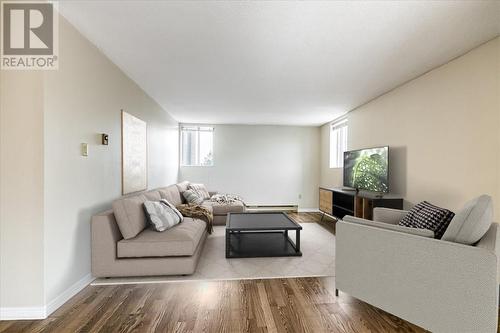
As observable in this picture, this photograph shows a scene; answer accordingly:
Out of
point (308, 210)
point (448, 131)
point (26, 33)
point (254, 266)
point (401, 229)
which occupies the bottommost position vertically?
point (308, 210)

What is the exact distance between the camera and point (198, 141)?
643cm

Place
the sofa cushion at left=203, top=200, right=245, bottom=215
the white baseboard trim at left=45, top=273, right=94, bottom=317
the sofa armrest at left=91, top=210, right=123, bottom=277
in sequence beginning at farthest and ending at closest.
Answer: the sofa cushion at left=203, top=200, right=245, bottom=215 → the sofa armrest at left=91, top=210, right=123, bottom=277 → the white baseboard trim at left=45, top=273, right=94, bottom=317

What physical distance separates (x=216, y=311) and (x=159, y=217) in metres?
1.25

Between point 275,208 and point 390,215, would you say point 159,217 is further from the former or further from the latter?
point 275,208

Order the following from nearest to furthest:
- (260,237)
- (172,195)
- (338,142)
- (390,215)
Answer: (390,215) → (260,237) → (172,195) → (338,142)

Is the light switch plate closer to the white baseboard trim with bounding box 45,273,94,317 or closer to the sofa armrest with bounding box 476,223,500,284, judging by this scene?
the white baseboard trim with bounding box 45,273,94,317

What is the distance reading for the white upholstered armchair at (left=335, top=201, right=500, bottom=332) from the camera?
4.37ft

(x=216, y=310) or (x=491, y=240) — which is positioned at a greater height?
(x=491, y=240)

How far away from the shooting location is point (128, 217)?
2352mm

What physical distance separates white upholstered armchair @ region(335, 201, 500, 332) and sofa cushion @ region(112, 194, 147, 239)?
7.06 feet

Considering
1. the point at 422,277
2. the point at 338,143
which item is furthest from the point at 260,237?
the point at 338,143

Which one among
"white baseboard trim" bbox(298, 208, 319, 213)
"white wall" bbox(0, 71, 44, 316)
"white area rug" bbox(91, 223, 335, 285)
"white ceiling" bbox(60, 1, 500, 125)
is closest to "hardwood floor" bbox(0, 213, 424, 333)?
"white area rug" bbox(91, 223, 335, 285)

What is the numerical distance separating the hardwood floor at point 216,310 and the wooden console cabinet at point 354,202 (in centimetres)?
167

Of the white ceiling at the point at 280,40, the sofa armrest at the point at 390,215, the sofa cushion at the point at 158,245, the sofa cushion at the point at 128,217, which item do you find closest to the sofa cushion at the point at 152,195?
the sofa cushion at the point at 128,217
